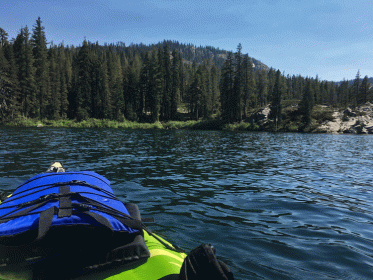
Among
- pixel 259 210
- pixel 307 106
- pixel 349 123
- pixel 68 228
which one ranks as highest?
pixel 307 106

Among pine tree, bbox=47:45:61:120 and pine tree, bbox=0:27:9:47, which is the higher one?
pine tree, bbox=0:27:9:47

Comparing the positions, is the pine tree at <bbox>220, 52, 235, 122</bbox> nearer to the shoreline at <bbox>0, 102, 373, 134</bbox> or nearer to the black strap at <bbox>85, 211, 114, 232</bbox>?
the shoreline at <bbox>0, 102, 373, 134</bbox>

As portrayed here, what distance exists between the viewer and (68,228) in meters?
2.42

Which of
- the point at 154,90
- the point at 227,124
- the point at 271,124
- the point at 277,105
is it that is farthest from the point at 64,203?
the point at 277,105

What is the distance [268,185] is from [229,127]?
175 ft

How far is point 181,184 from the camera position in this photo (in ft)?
28.7

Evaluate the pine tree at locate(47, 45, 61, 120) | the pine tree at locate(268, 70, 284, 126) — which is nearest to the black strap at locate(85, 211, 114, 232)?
the pine tree at locate(47, 45, 61, 120)

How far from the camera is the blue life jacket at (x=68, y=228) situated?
237cm

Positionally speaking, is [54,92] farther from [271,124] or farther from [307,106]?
[307,106]

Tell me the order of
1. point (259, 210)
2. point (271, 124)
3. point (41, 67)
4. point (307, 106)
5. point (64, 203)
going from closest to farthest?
1. point (64, 203)
2. point (259, 210)
3. point (41, 67)
4. point (271, 124)
5. point (307, 106)

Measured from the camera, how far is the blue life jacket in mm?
2365

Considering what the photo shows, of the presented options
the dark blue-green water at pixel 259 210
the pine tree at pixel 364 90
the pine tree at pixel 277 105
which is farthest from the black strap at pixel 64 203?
the pine tree at pixel 364 90

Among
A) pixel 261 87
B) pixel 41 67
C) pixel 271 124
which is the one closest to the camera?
pixel 41 67

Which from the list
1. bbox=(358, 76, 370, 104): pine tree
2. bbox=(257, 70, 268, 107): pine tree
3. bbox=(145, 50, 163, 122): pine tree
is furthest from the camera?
bbox=(257, 70, 268, 107): pine tree
